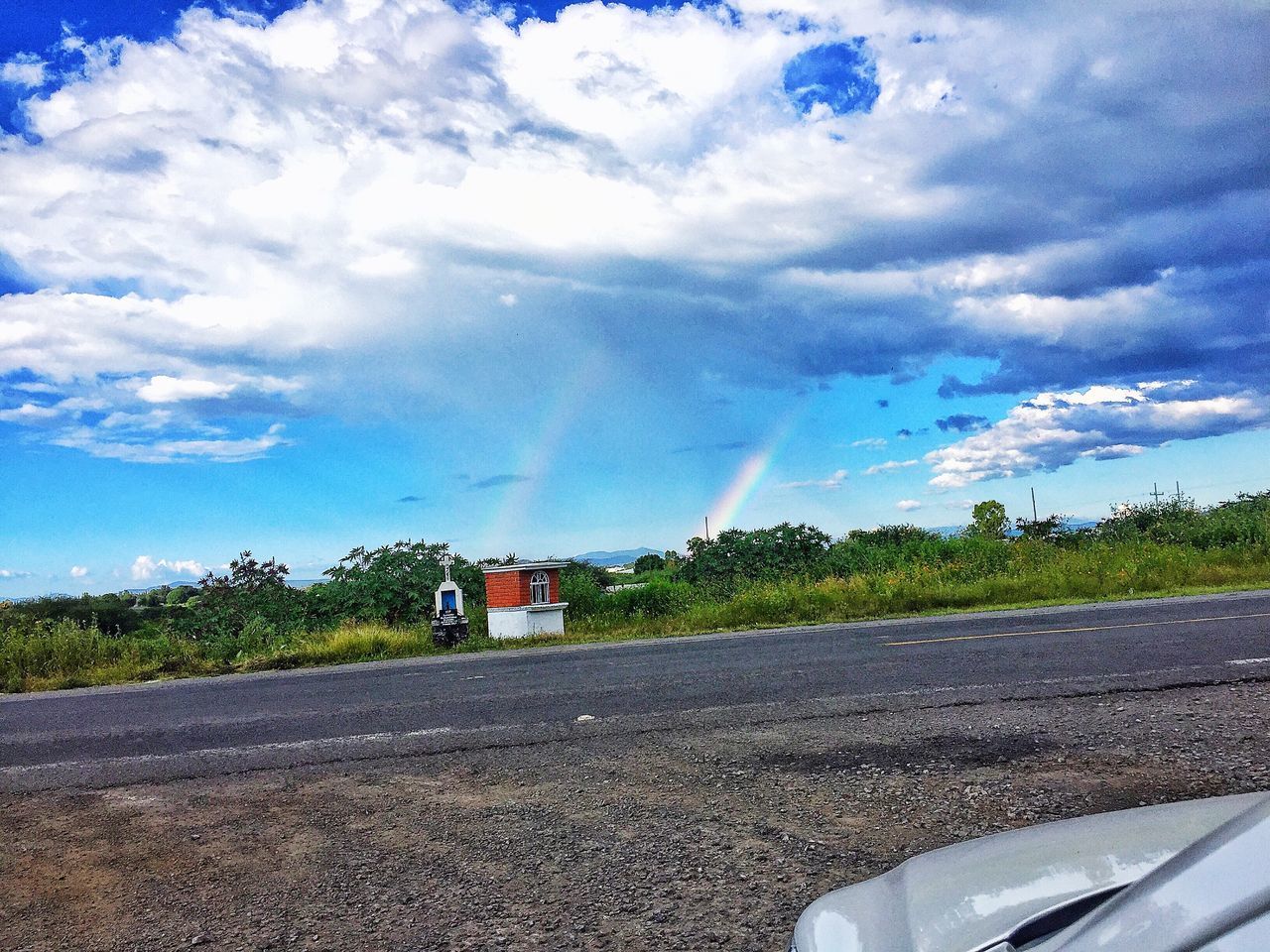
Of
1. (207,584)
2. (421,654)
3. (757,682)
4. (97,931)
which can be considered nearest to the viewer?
(97,931)

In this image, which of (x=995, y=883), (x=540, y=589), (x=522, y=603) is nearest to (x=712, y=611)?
(x=540, y=589)

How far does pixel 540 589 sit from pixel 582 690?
9.51 m

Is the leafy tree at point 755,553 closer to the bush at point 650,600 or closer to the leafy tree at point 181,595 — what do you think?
the bush at point 650,600

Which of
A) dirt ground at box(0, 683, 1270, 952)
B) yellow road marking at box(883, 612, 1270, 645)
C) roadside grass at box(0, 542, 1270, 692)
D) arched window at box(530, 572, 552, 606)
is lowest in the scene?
dirt ground at box(0, 683, 1270, 952)

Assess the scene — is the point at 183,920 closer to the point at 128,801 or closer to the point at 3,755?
the point at 128,801

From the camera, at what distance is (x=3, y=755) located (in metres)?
8.52

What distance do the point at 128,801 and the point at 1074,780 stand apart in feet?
19.5

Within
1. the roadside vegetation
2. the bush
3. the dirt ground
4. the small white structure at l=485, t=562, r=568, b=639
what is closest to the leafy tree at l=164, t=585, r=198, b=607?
the roadside vegetation

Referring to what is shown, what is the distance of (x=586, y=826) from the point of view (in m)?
4.99

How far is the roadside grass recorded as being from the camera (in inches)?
670

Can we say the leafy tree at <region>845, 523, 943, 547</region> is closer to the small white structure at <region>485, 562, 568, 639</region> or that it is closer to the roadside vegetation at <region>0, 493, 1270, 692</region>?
the roadside vegetation at <region>0, 493, 1270, 692</region>

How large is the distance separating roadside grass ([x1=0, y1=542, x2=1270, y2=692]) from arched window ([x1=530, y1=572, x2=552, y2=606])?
33.5 inches

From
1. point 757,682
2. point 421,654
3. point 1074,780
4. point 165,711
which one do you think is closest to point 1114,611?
point 757,682

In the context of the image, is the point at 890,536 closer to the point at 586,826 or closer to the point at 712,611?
the point at 712,611
